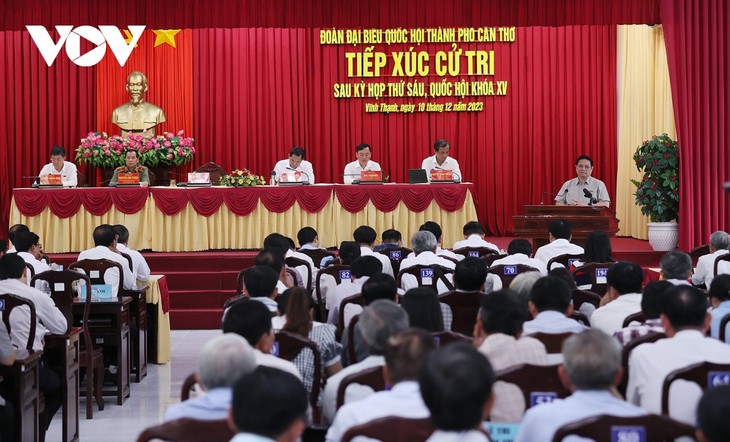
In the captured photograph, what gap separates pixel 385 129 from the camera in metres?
13.2

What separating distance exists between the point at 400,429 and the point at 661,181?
8.55m

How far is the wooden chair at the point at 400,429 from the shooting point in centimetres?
240

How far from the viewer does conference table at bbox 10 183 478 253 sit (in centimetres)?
994

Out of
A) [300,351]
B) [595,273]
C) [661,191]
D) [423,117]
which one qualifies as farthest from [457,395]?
[423,117]

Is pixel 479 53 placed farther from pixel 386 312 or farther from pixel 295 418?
pixel 295 418

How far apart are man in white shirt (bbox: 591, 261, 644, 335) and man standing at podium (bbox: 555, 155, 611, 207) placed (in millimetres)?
5681

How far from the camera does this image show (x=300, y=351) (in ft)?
12.5

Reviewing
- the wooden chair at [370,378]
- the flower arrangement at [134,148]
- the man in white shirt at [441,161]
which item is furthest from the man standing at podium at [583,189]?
the wooden chair at [370,378]

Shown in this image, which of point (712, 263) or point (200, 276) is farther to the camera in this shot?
point (200, 276)

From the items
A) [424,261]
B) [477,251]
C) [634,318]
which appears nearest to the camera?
[634,318]

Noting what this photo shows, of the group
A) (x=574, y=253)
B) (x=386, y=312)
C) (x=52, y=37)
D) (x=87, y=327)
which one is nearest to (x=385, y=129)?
(x=52, y=37)

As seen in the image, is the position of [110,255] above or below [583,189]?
below

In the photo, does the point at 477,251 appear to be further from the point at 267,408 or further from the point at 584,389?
the point at 267,408

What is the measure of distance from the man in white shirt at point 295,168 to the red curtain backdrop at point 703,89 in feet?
12.1
